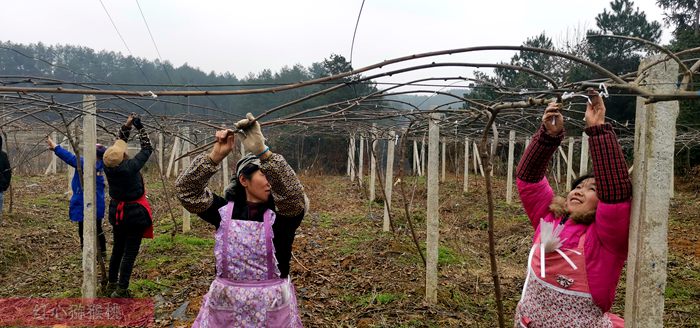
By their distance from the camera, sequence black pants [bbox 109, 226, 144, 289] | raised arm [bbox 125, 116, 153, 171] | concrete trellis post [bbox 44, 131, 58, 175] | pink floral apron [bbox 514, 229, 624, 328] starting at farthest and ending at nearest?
concrete trellis post [bbox 44, 131, 58, 175] → black pants [bbox 109, 226, 144, 289] → raised arm [bbox 125, 116, 153, 171] → pink floral apron [bbox 514, 229, 624, 328]

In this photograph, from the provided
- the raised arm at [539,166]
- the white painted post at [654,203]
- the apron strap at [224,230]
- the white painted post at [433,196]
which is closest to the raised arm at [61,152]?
the apron strap at [224,230]

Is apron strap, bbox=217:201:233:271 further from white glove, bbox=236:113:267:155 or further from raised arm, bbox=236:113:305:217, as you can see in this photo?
white glove, bbox=236:113:267:155

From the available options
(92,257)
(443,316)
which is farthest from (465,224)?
(92,257)

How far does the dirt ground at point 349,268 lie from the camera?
4.29 metres

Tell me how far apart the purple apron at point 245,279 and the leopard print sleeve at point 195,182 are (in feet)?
0.53

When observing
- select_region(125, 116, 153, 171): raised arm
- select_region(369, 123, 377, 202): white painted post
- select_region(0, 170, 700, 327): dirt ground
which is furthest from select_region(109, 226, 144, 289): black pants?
select_region(369, 123, 377, 202): white painted post

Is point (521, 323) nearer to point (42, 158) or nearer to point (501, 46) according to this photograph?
point (501, 46)

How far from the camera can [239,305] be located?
2.07m

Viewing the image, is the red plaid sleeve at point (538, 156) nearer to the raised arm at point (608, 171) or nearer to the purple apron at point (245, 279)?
the raised arm at point (608, 171)

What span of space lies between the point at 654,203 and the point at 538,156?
544 mm

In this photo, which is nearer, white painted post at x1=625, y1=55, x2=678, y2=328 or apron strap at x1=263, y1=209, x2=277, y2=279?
white painted post at x1=625, y1=55, x2=678, y2=328

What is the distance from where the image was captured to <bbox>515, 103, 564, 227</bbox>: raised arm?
178cm

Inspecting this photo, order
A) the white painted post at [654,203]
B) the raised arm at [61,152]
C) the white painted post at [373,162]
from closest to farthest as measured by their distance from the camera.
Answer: the white painted post at [654,203] → the raised arm at [61,152] → the white painted post at [373,162]

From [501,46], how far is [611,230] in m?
0.81
